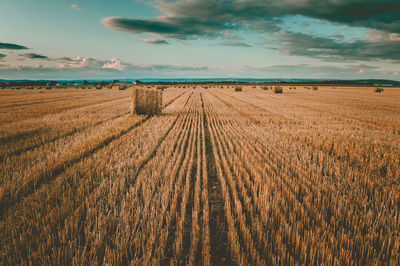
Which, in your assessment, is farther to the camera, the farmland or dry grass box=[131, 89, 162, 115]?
dry grass box=[131, 89, 162, 115]

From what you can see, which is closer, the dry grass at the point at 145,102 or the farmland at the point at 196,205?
the farmland at the point at 196,205

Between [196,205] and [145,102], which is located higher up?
[145,102]

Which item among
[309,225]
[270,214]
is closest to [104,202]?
[270,214]

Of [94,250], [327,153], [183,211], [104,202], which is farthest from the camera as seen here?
[327,153]

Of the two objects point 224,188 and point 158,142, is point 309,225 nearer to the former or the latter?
point 224,188

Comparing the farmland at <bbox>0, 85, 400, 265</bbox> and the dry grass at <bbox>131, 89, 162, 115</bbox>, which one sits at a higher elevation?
the dry grass at <bbox>131, 89, 162, 115</bbox>

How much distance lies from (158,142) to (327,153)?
523 cm

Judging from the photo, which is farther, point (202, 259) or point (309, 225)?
point (309, 225)

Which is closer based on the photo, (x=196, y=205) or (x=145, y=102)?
(x=196, y=205)

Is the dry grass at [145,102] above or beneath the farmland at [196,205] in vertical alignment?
above

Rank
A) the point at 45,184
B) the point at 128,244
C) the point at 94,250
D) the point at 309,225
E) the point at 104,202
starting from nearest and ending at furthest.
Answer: the point at 94,250
the point at 128,244
the point at 309,225
the point at 104,202
the point at 45,184

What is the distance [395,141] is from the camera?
726 centimetres

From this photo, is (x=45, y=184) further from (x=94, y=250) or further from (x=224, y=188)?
(x=224, y=188)

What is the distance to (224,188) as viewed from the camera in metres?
4.04
